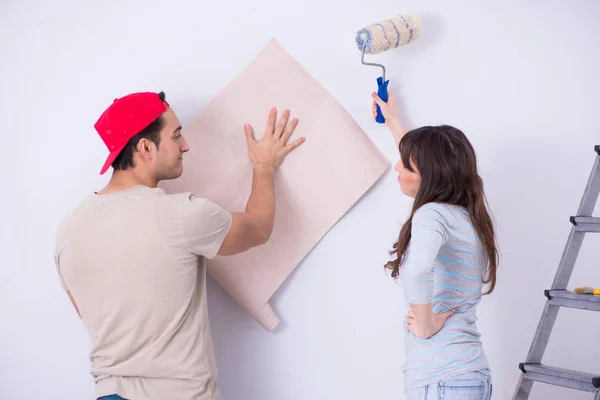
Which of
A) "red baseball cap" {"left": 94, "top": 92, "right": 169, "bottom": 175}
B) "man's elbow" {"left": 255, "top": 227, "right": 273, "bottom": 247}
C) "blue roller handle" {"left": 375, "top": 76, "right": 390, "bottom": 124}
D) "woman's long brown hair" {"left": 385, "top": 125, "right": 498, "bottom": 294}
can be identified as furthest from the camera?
"blue roller handle" {"left": 375, "top": 76, "right": 390, "bottom": 124}

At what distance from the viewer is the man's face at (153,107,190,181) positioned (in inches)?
69.5

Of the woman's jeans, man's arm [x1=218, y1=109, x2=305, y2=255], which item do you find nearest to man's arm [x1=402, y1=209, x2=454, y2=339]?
the woman's jeans

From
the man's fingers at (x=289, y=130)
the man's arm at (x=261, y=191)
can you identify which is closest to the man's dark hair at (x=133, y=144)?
the man's arm at (x=261, y=191)

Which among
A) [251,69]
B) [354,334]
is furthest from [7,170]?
[354,334]

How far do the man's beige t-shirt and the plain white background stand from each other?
17.2 inches

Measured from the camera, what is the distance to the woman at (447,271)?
1492mm

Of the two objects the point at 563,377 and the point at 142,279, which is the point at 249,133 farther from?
the point at 563,377

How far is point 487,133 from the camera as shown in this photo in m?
2.04

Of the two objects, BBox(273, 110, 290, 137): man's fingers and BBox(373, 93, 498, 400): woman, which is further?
BBox(273, 110, 290, 137): man's fingers

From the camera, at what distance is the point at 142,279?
161 cm

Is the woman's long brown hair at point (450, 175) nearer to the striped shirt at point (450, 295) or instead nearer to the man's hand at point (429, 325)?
the striped shirt at point (450, 295)

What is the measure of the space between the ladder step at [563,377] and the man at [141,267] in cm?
90

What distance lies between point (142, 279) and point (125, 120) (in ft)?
1.39

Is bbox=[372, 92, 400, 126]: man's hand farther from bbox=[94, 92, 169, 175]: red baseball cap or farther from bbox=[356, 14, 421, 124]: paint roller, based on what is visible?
bbox=[94, 92, 169, 175]: red baseball cap
